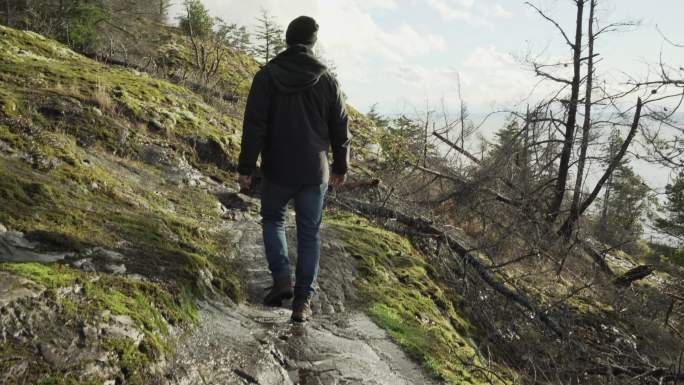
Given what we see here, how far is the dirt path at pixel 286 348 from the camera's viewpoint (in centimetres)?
286

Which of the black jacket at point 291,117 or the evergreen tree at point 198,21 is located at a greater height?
the evergreen tree at point 198,21

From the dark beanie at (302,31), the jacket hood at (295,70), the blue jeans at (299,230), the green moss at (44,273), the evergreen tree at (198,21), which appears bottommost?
the green moss at (44,273)

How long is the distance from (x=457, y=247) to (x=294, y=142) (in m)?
4.55

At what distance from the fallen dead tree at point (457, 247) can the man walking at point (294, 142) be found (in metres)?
3.76

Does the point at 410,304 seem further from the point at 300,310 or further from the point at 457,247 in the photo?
the point at 457,247

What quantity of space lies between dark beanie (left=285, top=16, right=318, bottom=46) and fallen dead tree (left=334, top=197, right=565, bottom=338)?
4.18 meters

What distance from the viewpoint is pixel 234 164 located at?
7.41 meters

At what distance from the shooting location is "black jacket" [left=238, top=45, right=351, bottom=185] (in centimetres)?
368

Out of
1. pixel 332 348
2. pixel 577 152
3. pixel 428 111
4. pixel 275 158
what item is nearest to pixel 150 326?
pixel 332 348

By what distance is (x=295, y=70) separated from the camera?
12.1 feet

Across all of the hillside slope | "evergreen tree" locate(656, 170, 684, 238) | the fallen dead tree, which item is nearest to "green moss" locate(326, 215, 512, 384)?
the hillside slope

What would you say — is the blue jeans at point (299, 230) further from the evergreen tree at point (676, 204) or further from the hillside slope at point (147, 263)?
the evergreen tree at point (676, 204)

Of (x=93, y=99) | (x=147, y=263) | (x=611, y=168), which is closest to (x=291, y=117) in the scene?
(x=147, y=263)

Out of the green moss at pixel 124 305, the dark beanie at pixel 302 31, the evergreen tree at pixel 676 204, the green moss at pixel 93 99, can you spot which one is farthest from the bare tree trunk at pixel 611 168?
the green moss at pixel 124 305
